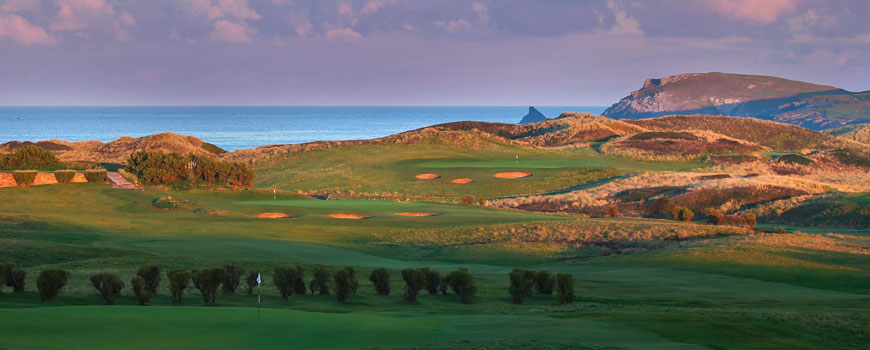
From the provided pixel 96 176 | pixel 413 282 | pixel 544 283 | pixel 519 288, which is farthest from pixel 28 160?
pixel 519 288

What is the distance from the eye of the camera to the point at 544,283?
19.5 metres

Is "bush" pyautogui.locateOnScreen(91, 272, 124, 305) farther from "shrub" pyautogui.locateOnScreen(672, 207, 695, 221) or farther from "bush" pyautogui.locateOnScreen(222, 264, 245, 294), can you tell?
"shrub" pyautogui.locateOnScreen(672, 207, 695, 221)

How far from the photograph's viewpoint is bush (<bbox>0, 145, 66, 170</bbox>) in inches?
2190

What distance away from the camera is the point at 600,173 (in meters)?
70.1

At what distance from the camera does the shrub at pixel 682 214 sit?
45.1 m

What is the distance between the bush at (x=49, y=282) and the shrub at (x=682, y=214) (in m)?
37.6

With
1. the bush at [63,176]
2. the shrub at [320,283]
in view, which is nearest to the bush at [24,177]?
the bush at [63,176]

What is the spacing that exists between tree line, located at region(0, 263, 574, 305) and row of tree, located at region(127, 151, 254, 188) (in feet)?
119

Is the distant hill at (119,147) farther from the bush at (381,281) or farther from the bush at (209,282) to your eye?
the bush at (209,282)

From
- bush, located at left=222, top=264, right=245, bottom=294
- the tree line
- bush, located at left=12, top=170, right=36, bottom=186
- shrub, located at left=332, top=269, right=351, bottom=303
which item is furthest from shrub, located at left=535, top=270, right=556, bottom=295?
bush, located at left=12, top=170, right=36, bottom=186

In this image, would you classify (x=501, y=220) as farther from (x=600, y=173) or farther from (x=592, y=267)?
(x=600, y=173)

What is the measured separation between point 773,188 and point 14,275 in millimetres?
49186

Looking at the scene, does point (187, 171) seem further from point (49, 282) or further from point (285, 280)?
point (49, 282)

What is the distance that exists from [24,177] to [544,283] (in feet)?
133
